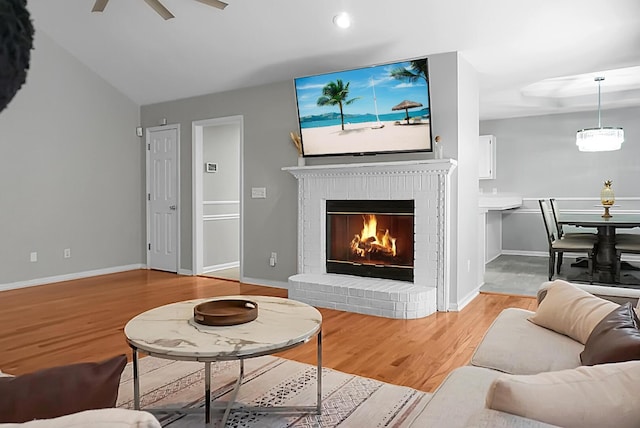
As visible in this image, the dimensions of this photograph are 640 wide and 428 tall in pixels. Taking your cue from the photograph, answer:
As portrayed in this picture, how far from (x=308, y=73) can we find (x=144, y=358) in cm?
344

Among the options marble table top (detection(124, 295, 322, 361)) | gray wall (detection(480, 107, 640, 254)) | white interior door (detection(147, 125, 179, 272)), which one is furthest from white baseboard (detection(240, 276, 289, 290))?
gray wall (detection(480, 107, 640, 254))

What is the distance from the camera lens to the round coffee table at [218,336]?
1.87 m

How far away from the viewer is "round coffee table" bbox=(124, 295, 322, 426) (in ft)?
6.13

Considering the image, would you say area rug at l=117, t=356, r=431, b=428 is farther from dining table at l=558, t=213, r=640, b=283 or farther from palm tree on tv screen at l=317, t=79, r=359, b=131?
dining table at l=558, t=213, r=640, b=283

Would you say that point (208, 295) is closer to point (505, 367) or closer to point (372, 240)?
point (372, 240)

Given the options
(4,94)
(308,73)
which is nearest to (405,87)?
(308,73)

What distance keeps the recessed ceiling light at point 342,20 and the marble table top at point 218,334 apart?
2745 mm

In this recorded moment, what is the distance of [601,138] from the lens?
5.99m

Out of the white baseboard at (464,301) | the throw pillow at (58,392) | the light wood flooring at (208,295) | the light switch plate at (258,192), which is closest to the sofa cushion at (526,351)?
the light wood flooring at (208,295)

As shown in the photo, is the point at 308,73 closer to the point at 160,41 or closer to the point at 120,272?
the point at 160,41

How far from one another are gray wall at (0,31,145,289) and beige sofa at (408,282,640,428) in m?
5.47

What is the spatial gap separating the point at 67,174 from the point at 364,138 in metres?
3.91

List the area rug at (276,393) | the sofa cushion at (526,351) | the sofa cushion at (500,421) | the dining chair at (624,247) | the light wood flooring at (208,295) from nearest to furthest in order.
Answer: the sofa cushion at (500,421), the sofa cushion at (526,351), the area rug at (276,393), the light wood flooring at (208,295), the dining chair at (624,247)

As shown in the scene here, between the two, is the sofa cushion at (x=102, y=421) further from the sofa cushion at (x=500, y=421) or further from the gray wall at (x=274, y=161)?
the gray wall at (x=274, y=161)
